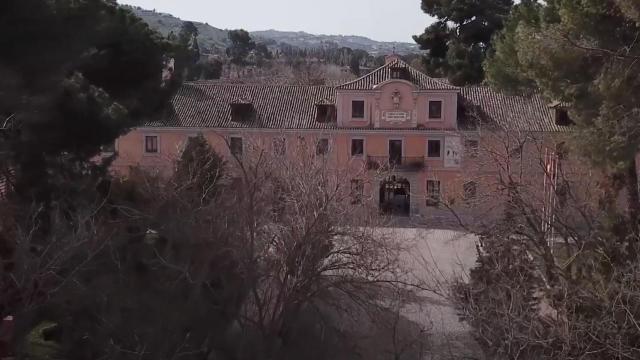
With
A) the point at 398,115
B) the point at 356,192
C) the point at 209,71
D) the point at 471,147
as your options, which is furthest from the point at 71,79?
the point at 209,71

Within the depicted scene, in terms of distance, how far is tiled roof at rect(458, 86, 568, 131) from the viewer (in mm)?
29484

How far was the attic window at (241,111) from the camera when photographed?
101 ft

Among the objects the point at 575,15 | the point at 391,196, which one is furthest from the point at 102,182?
the point at 391,196

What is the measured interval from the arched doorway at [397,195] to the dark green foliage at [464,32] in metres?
8.67

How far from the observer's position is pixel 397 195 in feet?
104

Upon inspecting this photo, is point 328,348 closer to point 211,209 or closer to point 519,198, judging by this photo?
point 211,209

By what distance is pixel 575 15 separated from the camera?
13.1 metres

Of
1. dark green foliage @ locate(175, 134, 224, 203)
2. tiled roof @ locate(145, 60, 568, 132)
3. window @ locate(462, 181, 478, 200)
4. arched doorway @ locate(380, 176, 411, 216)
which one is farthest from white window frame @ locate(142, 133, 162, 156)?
window @ locate(462, 181, 478, 200)

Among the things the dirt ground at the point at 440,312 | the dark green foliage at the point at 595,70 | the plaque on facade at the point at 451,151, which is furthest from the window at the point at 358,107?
the dark green foliage at the point at 595,70

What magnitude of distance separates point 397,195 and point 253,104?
675 centimetres

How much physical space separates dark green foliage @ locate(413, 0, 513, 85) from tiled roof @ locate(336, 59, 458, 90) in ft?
25.0

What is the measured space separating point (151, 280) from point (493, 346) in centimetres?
549

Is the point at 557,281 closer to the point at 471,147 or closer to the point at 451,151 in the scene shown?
the point at 471,147

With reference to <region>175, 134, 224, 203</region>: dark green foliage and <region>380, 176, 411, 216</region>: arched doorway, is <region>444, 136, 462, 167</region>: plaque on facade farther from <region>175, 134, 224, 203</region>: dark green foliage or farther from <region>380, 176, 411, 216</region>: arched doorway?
<region>175, 134, 224, 203</region>: dark green foliage
